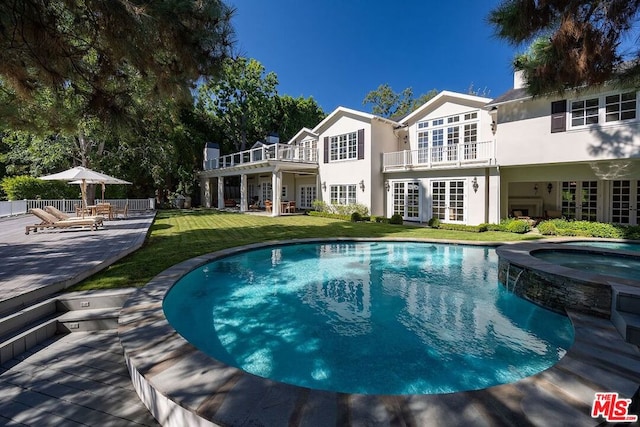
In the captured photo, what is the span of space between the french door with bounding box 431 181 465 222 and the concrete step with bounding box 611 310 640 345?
11.8m

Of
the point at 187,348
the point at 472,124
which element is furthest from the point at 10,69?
the point at 472,124

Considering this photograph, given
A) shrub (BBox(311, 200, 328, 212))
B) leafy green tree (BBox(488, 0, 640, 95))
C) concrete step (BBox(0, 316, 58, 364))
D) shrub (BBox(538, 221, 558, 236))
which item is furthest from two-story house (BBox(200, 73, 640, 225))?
concrete step (BBox(0, 316, 58, 364))

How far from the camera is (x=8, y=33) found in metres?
3.66

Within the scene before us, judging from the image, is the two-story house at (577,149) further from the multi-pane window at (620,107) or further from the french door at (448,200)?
the french door at (448,200)

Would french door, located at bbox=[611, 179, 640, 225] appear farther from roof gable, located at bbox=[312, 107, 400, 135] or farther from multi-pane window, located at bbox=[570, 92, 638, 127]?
roof gable, located at bbox=[312, 107, 400, 135]

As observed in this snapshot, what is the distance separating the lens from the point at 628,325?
393cm

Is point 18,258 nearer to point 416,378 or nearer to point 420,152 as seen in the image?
point 416,378

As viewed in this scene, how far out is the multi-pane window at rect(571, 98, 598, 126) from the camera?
→ 11906 mm

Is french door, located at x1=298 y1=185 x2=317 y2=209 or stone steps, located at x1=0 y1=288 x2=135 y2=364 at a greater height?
french door, located at x1=298 y1=185 x2=317 y2=209

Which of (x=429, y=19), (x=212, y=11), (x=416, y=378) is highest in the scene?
(x=429, y=19)

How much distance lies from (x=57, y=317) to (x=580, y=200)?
19.8 metres

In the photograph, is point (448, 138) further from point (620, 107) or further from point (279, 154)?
point (279, 154)

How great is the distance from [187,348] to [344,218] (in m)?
15.8

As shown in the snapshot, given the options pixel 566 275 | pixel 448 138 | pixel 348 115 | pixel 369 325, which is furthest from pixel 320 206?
pixel 566 275
